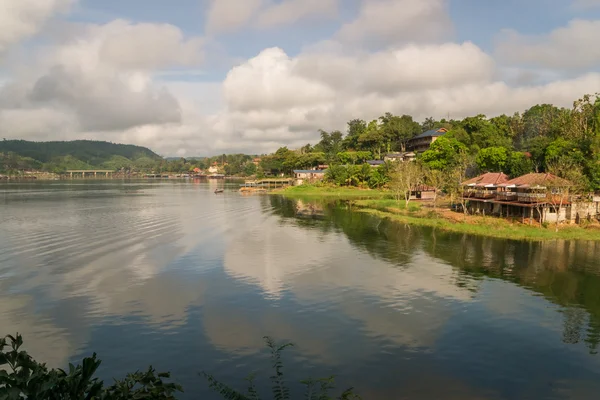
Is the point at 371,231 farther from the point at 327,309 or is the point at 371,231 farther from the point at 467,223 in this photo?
the point at 327,309

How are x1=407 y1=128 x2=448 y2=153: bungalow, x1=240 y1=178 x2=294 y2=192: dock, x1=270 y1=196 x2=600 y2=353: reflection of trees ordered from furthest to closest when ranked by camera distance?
x1=240 y1=178 x2=294 y2=192: dock, x1=407 y1=128 x2=448 y2=153: bungalow, x1=270 y1=196 x2=600 y2=353: reflection of trees

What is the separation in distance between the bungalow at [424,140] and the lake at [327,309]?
85.3 meters

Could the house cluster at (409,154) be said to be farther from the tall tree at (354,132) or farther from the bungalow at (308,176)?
the tall tree at (354,132)

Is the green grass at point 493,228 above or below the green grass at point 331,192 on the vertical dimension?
below

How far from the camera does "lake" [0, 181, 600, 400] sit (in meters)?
18.2

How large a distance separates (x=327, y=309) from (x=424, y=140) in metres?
116

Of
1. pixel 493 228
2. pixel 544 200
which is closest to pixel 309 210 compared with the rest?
pixel 493 228

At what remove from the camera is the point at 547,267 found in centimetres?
3475

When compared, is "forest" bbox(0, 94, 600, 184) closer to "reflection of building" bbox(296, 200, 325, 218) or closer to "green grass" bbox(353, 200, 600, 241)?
"green grass" bbox(353, 200, 600, 241)

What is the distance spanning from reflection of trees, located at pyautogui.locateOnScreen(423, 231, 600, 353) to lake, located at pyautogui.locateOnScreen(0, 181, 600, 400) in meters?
0.16


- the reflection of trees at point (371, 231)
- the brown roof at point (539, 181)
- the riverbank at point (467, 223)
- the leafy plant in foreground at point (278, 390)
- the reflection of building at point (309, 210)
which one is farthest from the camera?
the reflection of building at point (309, 210)

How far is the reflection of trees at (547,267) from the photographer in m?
24.2

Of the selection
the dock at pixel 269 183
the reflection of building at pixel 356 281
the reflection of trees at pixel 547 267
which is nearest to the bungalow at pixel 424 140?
the dock at pixel 269 183

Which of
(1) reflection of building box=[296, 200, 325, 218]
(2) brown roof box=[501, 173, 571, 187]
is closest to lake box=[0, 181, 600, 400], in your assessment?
(2) brown roof box=[501, 173, 571, 187]
